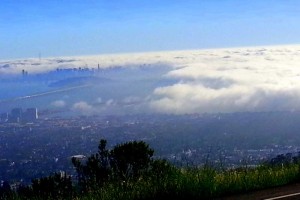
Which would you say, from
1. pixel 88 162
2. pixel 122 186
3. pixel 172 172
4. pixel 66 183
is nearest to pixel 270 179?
pixel 172 172

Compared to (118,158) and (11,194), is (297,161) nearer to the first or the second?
(118,158)

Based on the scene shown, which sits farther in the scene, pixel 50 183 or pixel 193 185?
pixel 50 183

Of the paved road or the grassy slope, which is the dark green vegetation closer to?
the grassy slope

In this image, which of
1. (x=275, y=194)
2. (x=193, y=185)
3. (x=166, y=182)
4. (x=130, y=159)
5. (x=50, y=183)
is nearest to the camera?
(x=193, y=185)

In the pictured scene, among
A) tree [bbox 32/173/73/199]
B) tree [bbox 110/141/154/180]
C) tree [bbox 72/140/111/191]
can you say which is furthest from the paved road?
tree [bbox 32/173/73/199]

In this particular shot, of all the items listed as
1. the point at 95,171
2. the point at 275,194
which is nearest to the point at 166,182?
the point at 275,194

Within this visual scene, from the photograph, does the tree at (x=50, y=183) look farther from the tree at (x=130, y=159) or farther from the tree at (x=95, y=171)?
the tree at (x=130, y=159)

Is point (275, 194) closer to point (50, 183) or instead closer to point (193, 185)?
point (193, 185)

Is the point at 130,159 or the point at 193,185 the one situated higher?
the point at 193,185

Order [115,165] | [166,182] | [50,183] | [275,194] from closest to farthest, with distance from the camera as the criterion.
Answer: [166,182], [275,194], [115,165], [50,183]
